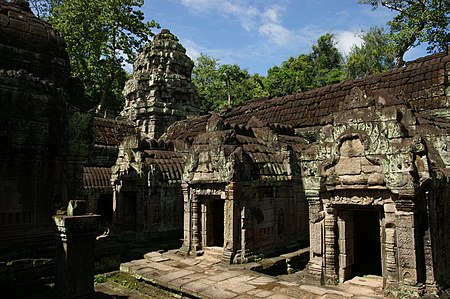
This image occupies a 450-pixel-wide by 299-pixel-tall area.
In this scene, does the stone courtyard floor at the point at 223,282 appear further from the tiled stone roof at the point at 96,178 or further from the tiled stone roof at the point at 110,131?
the tiled stone roof at the point at 110,131

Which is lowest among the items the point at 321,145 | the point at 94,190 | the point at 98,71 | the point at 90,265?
the point at 90,265

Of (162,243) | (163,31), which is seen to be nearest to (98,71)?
(163,31)

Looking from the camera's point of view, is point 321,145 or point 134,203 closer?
point 321,145

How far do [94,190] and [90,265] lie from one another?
33.0ft

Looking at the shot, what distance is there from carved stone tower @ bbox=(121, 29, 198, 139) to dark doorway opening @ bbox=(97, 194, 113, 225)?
23.7 ft

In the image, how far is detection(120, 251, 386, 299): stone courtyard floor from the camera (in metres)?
7.27

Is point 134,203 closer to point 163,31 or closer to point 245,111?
point 245,111

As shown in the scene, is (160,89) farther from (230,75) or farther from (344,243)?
(230,75)

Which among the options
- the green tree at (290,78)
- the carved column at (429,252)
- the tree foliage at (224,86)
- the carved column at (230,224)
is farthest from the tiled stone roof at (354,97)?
the tree foliage at (224,86)

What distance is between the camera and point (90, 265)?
21.5 ft

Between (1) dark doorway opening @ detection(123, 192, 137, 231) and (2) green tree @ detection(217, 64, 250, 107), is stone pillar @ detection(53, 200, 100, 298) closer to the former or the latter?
(1) dark doorway opening @ detection(123, 192, 137, 231)

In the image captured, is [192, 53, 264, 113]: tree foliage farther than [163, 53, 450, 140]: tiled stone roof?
Yes

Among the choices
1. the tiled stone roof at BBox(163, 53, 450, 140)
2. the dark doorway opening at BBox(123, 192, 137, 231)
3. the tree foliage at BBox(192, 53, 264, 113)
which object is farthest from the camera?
the tree foliage at BBox(192, 53, 264, 113)

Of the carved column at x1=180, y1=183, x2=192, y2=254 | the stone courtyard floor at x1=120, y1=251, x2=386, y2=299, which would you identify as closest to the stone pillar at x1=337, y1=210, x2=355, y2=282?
the stone courtyard floor at x1=120, y1=251, x2=386, y2=299
